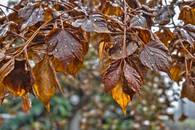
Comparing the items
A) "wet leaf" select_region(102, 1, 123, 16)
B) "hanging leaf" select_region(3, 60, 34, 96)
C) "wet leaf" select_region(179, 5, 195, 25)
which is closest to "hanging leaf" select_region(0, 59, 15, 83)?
"hanging leaf" select_region(3, 60, 34, 96)

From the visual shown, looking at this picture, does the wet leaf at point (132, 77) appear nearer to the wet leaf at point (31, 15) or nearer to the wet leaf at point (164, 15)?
the wet leaf at point (31, 15)

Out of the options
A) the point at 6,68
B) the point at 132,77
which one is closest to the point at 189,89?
the point at 132,77

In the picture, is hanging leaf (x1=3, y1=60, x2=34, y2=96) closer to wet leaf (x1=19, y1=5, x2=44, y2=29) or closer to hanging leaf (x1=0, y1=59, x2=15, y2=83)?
hanging leaf (x1=0, y1=59, x2=15, y2=83)

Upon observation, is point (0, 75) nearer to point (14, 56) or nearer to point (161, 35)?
point (14, 56)

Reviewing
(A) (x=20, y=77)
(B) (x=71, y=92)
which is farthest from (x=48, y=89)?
(B) (x=71, y=92)

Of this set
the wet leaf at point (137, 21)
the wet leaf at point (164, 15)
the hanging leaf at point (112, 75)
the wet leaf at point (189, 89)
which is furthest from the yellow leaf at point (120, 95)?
the wet leaf at point (164, 15)

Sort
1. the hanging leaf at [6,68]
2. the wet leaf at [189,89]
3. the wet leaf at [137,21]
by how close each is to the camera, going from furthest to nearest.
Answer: the wet leaf at [189,89], the wet leaf at [137,21], the hanging leaf at [6,68]
